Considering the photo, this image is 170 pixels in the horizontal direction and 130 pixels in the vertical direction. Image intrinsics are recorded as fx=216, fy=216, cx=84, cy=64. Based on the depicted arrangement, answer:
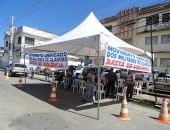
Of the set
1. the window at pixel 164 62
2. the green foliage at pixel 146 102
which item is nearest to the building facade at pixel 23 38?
the window at pixel 164 62

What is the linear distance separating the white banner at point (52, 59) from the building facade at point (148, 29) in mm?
17779

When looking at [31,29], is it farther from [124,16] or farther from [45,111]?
[45,111]

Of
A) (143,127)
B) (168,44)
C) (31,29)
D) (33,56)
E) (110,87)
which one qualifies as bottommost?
(143,127)

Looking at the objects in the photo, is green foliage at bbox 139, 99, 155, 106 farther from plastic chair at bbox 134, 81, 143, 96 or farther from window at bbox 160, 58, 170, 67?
window at bbox 160, 58, 170, 67

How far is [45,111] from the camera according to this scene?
8.23 m

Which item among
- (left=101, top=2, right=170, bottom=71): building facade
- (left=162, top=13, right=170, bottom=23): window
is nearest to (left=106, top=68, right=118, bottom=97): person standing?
(left=101, top=2, right=170, bottom=71): building facade

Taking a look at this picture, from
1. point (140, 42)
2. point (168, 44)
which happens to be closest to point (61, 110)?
point (168, 44)

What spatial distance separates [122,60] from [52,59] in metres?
4.50

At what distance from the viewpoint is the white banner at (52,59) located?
10.4 meters

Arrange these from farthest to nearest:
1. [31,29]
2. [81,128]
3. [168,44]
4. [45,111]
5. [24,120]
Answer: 1. [31,29]
2. [168,44]
3. [45,111]
4. [24,120]
5. [81,128]

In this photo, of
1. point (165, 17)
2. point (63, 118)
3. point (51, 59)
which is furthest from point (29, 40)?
point (63, 118)

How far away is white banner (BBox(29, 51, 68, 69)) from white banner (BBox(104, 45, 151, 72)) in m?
2.76

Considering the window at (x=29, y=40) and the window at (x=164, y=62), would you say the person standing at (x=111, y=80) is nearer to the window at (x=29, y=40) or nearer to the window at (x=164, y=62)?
the window at (x=164, y=62)

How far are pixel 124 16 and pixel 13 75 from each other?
24.0 metres
